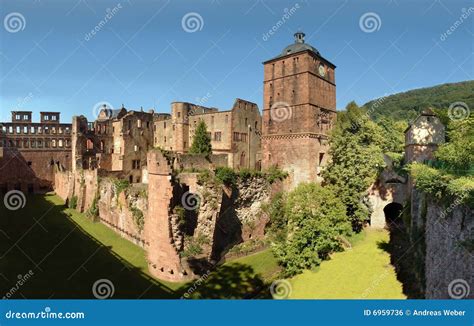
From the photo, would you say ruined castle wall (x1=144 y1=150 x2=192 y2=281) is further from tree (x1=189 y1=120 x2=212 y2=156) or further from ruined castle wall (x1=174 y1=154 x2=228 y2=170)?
tree (x1=189 y1=120 x2=212 y2=156)

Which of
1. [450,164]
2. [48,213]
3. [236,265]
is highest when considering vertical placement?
[450,164]

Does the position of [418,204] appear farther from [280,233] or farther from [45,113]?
[45,113]

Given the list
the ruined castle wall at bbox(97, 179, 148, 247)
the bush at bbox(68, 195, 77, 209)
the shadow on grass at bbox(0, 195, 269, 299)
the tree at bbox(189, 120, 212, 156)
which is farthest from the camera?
the tree at bbox(189, 120, 212, 156)

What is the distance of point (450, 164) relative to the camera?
14633mm

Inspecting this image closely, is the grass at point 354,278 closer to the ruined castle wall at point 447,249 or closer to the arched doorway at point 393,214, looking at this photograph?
the arched doorway at point 393,214

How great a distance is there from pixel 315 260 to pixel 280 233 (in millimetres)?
6091

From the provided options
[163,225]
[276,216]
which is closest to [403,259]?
[276,216]

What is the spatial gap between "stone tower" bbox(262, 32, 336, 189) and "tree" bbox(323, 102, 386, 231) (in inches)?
116

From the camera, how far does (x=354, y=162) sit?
25266 millimetres

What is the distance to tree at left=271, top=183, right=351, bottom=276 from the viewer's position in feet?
70.1

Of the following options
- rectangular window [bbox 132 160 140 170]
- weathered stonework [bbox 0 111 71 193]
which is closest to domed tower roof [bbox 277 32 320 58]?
rectangular window [bbox 132 160 140 170]

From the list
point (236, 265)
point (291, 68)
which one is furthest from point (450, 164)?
point (291, 68)

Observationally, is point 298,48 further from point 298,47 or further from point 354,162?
point 354,162

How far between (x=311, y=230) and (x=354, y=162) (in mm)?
6594
